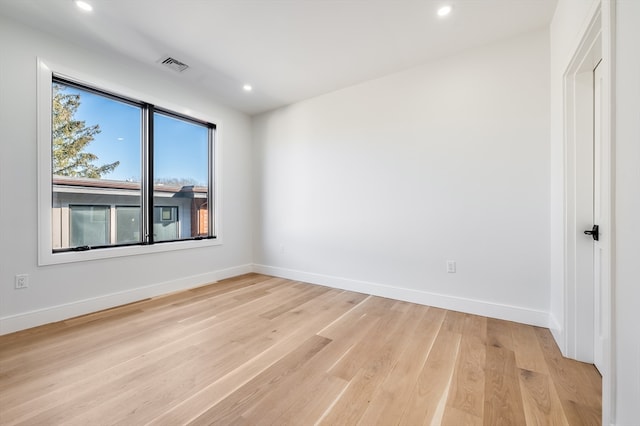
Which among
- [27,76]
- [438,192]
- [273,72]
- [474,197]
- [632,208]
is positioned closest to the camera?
[632,208]

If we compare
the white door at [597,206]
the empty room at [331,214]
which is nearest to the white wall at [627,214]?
the empty room at [331,214]

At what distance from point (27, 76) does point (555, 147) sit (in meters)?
4.59

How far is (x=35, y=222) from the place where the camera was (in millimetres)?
2352

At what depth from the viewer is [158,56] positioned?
281 centimetres

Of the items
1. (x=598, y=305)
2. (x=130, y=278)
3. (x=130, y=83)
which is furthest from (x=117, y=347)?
(x=598, y=305)

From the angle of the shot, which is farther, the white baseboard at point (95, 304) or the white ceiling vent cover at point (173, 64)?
the white ceiling vent cover at point (173, 64)

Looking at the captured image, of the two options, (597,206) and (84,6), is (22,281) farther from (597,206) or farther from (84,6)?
(597,206)

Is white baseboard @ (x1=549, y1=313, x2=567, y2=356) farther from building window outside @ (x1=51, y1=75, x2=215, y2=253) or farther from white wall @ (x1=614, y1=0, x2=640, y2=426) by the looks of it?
building window outside @ (x1=51, y1=75, x2=215, y2=253)

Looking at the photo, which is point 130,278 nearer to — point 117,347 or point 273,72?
point 117,347

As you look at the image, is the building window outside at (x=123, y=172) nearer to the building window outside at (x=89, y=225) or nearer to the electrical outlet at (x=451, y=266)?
the building window outside at (x=89, y=225)

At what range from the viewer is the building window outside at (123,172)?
2.61m

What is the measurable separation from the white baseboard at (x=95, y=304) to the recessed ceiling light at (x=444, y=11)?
4.00 metres

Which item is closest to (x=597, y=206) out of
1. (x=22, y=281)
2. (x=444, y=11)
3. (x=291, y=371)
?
(x=444, y=11)

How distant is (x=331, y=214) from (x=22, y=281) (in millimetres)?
3130
